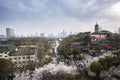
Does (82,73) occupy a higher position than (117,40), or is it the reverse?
Result: (117,40)

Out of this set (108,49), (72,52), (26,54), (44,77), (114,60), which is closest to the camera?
(44,77)

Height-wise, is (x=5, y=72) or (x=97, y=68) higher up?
(x=97, y=68)

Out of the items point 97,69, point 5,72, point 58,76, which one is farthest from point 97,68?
point 5,72

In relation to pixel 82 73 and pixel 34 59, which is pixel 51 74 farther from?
pixel 34 59

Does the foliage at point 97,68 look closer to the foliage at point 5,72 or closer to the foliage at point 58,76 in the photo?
the foliage at point 58,76

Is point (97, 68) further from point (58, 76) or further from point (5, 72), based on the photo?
point (5, 72)

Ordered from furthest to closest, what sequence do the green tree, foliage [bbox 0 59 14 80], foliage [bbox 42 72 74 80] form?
foliage [bbox 0 59 14 80]
the green tree
foliage [bbox 42 72 74 80]

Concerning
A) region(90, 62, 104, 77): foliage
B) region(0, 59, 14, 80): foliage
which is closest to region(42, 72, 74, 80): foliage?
region(90, 62, 104, 77): foliage

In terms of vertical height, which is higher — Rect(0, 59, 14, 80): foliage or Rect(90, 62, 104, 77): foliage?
Rect(90, 62, 104, 77): foliage

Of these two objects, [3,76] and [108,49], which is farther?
[108,49]

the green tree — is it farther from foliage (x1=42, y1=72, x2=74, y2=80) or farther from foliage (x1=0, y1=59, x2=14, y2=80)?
foliage (x1=0, y1=59, x2=14, y2=80)

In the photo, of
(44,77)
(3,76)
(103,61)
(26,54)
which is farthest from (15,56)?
(103,61)
